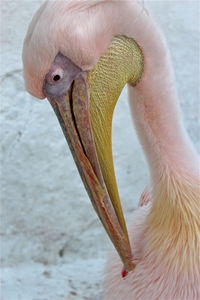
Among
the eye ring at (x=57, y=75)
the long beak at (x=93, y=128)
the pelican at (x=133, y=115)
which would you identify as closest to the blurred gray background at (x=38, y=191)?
the pelican at (x=133, y=115)

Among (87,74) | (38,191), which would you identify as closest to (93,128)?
(87,74)

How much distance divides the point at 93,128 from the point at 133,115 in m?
0.13

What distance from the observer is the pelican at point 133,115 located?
3.91 feet

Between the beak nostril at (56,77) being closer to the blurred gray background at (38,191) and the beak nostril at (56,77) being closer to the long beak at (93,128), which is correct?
the long beak at (93,128)

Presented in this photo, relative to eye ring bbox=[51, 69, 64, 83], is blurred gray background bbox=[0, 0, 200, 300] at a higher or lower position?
lower

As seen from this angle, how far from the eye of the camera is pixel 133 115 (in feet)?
4.60

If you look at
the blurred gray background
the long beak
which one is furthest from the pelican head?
the blurred gray background

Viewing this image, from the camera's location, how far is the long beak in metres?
1.27

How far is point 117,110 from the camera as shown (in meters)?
2.75

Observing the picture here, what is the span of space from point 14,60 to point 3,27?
0.57 feet

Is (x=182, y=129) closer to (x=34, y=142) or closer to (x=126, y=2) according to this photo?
(x=126, y=2)

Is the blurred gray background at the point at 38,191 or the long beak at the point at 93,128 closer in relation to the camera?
the long beak at the point at 93,128

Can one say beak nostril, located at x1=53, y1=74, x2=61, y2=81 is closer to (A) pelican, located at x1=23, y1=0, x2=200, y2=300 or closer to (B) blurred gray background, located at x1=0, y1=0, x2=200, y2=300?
(A) pelican, located at x1=23, y1=0, x2=200, y2=300

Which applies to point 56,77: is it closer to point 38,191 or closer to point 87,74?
point 87,74
